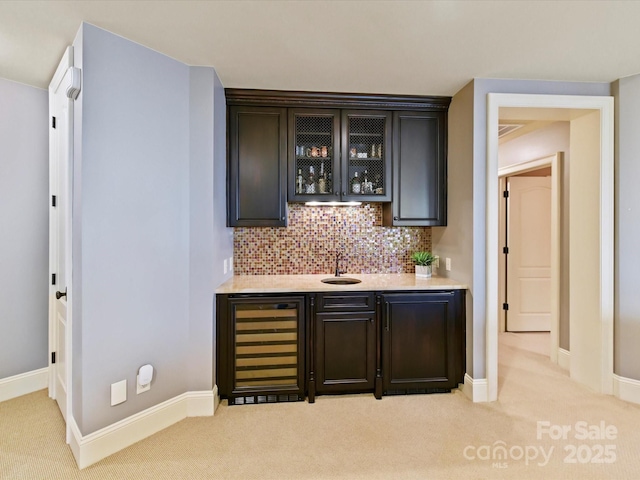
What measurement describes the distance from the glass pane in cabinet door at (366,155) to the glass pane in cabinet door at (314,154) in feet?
0.67

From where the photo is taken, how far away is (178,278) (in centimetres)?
246

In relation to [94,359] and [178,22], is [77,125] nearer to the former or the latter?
[178,22]

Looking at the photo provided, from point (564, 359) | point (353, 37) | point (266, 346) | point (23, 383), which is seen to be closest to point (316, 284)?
point (266, 346)

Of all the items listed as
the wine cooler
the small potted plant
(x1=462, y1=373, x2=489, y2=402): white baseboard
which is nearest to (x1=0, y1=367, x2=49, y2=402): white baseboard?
the wine cooler

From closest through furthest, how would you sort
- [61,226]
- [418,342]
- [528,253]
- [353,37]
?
[353,37]
[61,226]
[418,342]
[528,253]

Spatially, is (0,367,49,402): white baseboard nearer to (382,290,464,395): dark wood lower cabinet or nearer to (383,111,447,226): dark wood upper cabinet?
(382,290,464,395): dark wood lower cabinet

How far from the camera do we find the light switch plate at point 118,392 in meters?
2.11

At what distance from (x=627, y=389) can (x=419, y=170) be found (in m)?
2.46

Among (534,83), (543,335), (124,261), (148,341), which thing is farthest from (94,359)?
(543,335)

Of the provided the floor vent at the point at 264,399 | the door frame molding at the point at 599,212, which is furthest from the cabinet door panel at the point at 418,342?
the floor vent at the point at 264,399

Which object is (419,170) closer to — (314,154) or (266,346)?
(314,154)

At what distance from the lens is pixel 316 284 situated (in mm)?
2889

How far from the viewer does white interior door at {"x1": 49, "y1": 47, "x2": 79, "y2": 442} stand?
2.11 m

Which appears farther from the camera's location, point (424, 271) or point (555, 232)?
point (555, 232)
